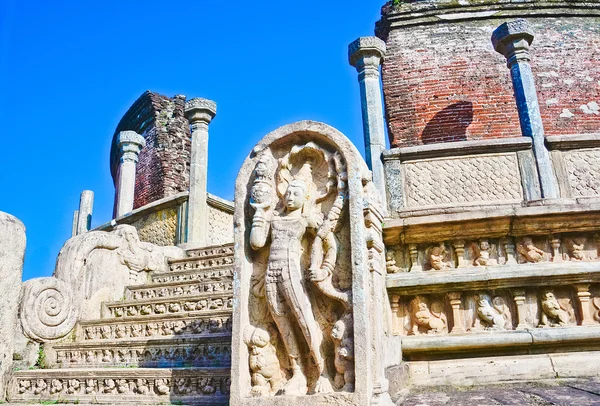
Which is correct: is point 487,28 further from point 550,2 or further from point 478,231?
point 478,231

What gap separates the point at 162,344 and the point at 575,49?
435 inches

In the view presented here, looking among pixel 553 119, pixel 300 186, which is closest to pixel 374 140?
pixel 300 186

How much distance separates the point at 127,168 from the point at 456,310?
373 inches

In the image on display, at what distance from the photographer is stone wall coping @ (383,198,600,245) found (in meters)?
5.00

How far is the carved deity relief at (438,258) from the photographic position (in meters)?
5.15

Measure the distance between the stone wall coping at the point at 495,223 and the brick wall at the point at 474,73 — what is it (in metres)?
5.95

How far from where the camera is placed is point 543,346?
15.5 ft

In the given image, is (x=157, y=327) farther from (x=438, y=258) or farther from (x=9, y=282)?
(x=438, y=258)

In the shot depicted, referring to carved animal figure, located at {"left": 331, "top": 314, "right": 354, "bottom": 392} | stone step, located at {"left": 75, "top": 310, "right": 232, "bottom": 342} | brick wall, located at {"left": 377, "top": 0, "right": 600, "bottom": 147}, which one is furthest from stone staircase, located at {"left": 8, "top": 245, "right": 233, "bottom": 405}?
brick wall, located at {"left": 377, "top": 0, "right": 600, "bottom": 147}

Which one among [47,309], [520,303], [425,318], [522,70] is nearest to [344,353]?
[425,318]

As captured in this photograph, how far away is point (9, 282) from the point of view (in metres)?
5.12

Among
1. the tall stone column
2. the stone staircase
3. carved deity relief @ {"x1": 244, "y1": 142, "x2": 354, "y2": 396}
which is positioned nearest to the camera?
carved deity relief @ {"x1": 244, "y1": 142, "x2": 354, "y2": 396}

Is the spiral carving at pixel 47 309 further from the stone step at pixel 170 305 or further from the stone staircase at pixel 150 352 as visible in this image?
the stone step at pixel 170 305

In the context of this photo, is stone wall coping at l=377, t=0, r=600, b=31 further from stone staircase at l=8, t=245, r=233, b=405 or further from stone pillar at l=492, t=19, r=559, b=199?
stone staircase at l=8, t=245, r=233, b=405
